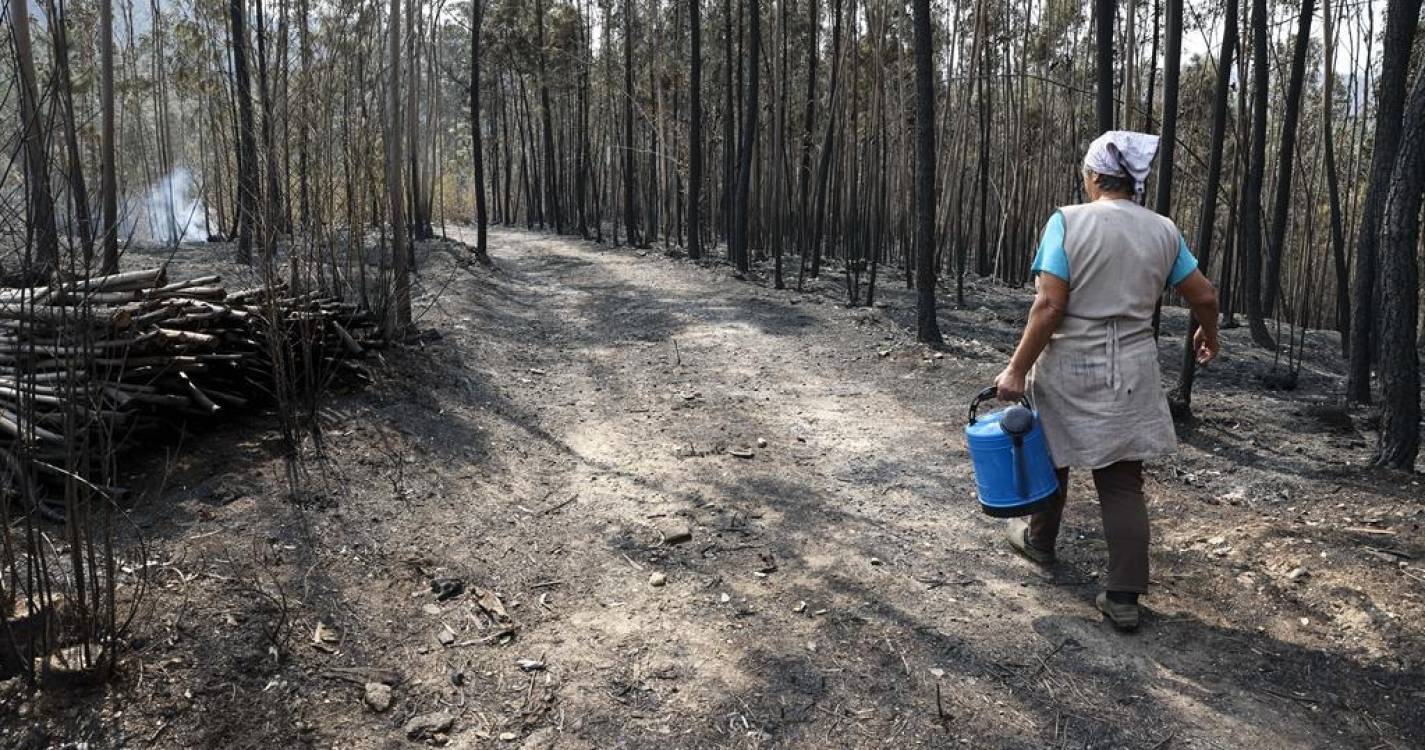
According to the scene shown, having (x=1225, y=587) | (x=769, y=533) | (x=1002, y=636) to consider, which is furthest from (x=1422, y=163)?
(x=769, y=533)

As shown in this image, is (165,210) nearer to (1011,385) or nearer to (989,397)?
(989,397)

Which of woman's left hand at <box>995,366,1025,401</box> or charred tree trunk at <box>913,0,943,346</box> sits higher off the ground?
charred tree trunk at <box>913,0,943,346</box>

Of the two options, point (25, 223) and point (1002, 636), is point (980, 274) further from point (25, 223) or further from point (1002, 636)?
point (25, 223)

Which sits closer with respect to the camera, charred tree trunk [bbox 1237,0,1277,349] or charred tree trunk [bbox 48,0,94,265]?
charred tree trunk [bbox 48,0,94,265]

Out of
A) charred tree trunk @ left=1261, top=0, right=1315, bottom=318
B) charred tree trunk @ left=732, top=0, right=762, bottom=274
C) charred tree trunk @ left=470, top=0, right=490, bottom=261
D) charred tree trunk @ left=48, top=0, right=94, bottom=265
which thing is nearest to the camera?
charred tree trunk @ left=48, top=0, right=94, bottom=265

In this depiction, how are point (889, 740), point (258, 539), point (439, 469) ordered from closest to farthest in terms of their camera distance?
point (889, 740), point (258, 539), point (439, 469)

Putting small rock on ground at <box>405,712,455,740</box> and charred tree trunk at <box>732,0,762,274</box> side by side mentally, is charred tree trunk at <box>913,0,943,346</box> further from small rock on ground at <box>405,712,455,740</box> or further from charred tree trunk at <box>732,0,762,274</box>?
small rock on ground at <box>405,712,455,740</box>

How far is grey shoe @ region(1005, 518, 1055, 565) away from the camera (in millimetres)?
3641

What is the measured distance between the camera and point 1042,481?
3.20m

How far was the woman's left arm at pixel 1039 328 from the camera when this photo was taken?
308 centimetres

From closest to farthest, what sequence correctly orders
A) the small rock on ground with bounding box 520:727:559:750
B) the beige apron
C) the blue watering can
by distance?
the small rock on ground with bounding box 520:727:559:750, the beige apron, the blue watering can

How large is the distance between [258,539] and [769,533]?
214 centimetres

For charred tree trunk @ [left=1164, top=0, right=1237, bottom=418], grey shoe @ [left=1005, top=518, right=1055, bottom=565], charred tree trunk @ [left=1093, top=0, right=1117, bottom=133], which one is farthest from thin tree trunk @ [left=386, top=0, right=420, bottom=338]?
charred tree trunk @ [left=1164, top=0, right=1237, bottom=418]

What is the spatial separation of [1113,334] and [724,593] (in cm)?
170
